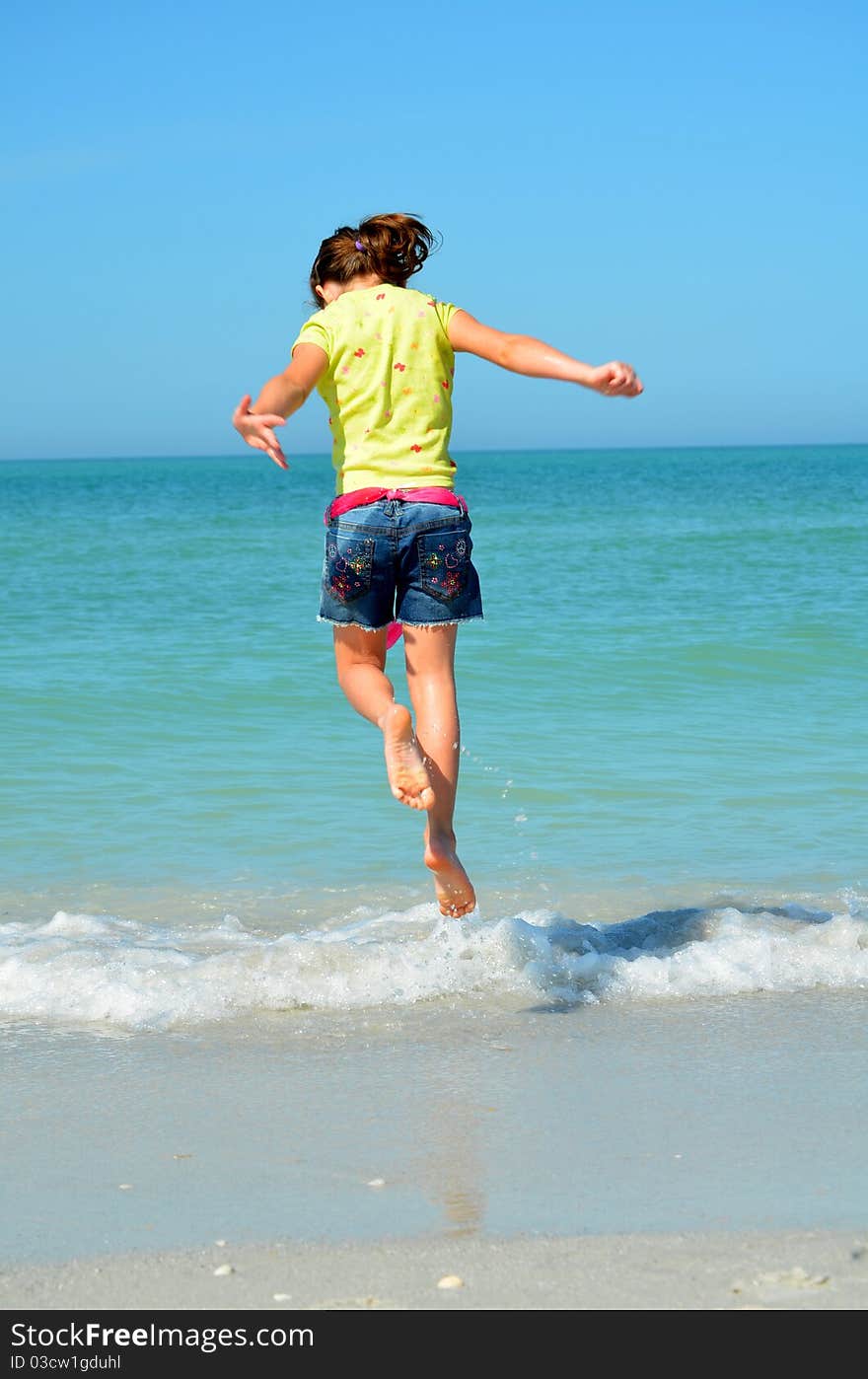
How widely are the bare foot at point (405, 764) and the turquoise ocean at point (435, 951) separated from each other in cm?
65

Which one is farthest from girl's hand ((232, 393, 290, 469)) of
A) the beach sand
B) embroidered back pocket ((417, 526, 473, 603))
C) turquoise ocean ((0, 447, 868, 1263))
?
the beach sand

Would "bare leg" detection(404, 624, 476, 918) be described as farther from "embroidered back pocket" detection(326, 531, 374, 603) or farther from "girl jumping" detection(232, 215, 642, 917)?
"embroidered back pocket" detection(326, 531, 374, 603)

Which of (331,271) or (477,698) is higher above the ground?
(331,271)

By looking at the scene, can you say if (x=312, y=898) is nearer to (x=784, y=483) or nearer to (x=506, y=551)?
(x=506, y=551)

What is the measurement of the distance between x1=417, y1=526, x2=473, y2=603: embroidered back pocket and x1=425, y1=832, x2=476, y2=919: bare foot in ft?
2.15

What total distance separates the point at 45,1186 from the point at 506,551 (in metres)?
21.4

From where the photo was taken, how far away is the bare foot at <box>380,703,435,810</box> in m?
3.71

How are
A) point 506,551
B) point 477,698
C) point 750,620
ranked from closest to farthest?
1. point 477,698
2. point 750,620
3. point 506,551

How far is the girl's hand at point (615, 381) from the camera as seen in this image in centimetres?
363

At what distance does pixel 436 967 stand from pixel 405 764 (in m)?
0.87

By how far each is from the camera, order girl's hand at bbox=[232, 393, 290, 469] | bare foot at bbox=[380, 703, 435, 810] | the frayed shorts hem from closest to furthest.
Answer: girl's hand at bbox=[232, 393, 290, 469], bare foot at bbox=[380, 703, 435, 810], the frayed shorts hem
